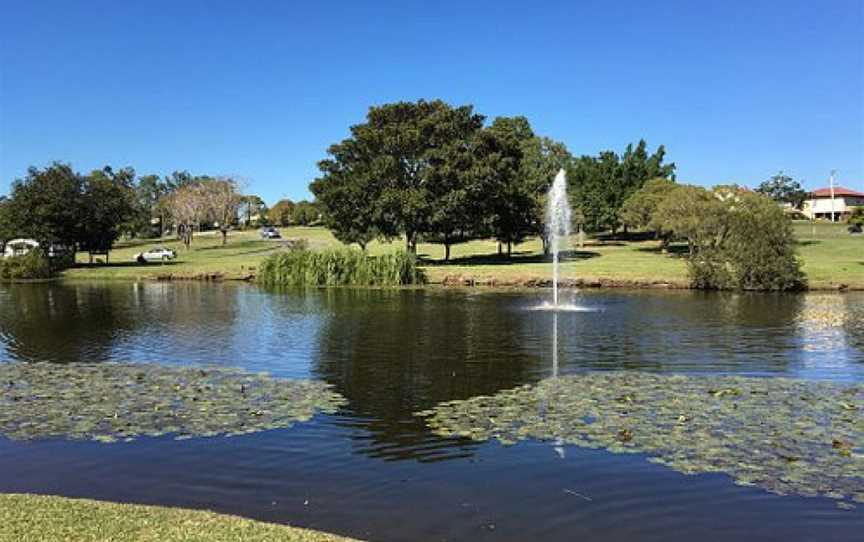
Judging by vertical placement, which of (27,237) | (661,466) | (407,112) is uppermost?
(407,112)

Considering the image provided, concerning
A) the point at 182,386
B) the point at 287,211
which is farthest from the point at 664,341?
the point at 287,211

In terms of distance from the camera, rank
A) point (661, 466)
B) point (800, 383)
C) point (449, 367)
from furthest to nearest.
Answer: point (449, 367)
point (800, 383)
point (661, 466)

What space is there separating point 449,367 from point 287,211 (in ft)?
533

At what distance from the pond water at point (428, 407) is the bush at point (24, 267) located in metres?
27.4

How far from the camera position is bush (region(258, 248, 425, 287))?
176 ft

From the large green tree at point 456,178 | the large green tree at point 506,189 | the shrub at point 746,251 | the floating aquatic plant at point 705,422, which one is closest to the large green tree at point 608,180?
the large green tree at point 506,189

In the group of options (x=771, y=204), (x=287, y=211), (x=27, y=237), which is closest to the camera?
(x=771, y=204)

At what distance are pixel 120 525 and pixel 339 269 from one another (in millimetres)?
46918

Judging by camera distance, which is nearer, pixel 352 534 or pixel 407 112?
pixel 352 534

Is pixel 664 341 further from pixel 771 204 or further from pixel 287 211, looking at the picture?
pixel 287 211

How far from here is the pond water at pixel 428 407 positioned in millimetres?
10156

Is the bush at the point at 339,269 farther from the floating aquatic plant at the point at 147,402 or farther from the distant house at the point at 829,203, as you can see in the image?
the distant house at the point at 829,203

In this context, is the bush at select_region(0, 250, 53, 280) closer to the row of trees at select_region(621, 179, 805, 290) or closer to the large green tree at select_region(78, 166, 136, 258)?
the large green tree at select_region(78, 166, 136, 258)

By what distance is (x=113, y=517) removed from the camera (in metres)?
8.87
